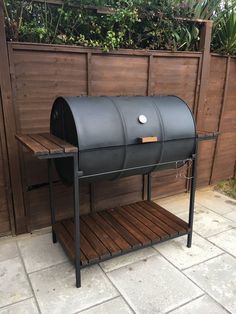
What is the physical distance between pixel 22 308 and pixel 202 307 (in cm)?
127

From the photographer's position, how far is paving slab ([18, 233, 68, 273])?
2.40 meters

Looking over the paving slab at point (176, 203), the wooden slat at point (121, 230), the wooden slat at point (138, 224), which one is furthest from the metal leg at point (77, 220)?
the paving slab at point (176, 203)

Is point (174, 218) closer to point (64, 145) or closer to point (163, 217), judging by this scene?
point (163, 217)

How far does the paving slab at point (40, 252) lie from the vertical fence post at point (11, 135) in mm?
188

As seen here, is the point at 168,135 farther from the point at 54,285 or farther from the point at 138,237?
the point at 54,285

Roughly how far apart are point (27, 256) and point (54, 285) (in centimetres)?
50

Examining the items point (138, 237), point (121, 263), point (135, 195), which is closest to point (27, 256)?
point (121, 263)

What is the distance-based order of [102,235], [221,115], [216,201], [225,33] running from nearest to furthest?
[102,235]
[225,33]
[216,201]
[221,115]

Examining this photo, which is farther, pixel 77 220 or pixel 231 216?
pixel 231 216

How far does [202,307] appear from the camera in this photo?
6.40 feet

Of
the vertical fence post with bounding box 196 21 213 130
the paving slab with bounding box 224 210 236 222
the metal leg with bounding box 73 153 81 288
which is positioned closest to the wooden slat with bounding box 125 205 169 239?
the metal leg with bounding box 73 153 81 288

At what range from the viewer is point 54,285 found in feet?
7.05

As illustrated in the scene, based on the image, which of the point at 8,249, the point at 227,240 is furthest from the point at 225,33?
the point at 8,249

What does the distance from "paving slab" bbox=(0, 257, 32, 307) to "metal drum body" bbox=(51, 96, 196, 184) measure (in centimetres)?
88
